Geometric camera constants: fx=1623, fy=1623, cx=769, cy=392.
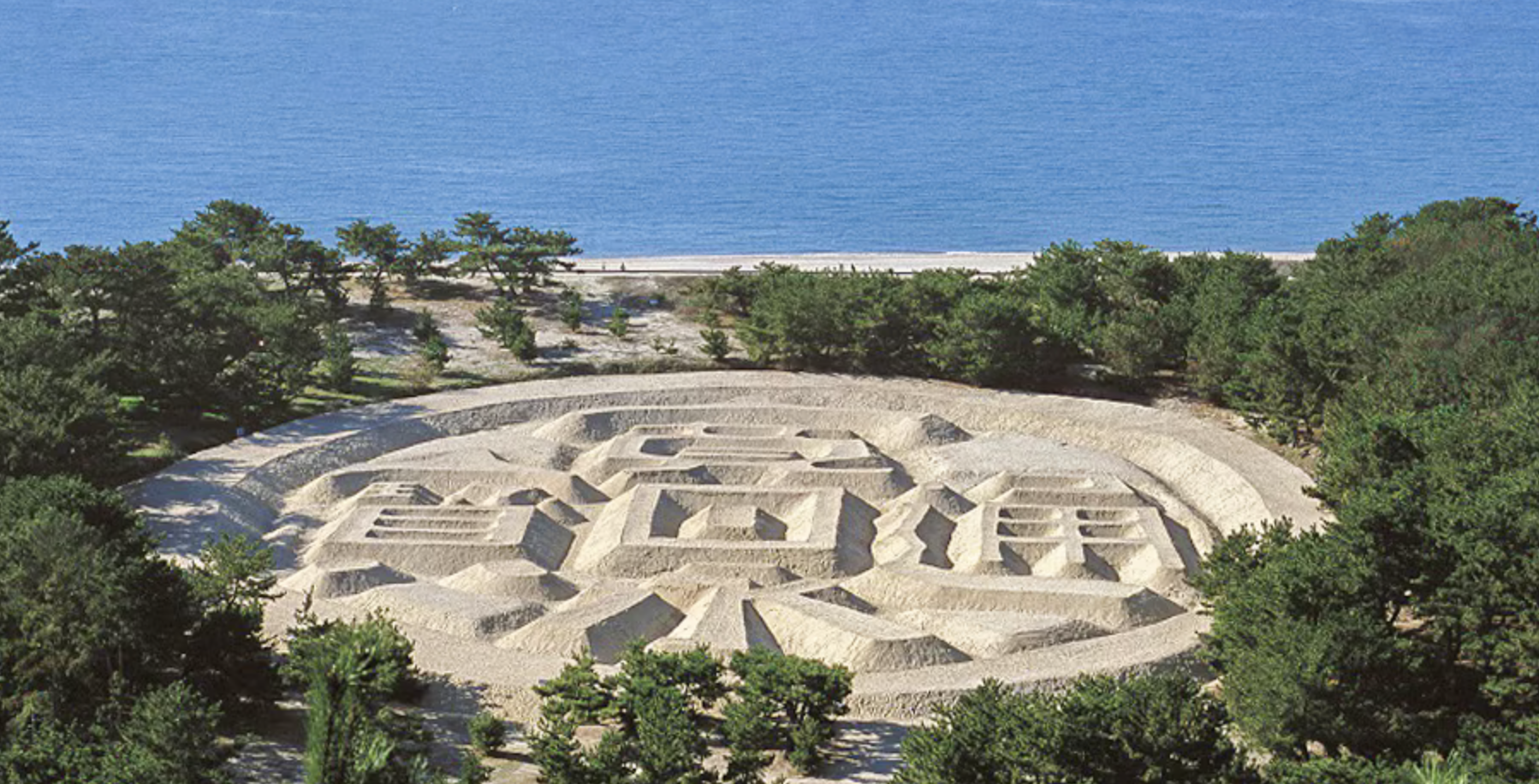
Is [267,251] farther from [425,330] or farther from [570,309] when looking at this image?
[570,309]

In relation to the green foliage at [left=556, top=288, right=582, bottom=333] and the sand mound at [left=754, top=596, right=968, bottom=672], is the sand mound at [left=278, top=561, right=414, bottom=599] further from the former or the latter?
the green foliage at [left=556, top=288, right=582, bottom=333]

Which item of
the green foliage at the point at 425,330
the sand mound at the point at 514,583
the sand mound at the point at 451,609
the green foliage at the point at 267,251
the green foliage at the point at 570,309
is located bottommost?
the sand mound at the point at 451,609

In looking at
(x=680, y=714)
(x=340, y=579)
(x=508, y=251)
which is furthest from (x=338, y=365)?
(x=680, y=714)

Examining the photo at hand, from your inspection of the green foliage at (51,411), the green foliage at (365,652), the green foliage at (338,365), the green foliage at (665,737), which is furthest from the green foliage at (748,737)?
the green foliage at (338,365)

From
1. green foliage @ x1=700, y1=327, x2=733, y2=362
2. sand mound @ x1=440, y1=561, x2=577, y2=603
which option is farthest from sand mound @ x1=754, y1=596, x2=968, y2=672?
green foliage @ x1=700, y1=327, x2=733, y2=362

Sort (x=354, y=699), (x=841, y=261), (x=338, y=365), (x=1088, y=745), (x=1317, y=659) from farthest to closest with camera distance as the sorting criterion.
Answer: (x=841, y=261) < (x=338, y=365) < (x=1317, y=659) < (x=1088, y=745) < (x=354, y=699)

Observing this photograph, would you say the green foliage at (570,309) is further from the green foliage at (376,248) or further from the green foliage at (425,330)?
the green foliage at (376,248)
